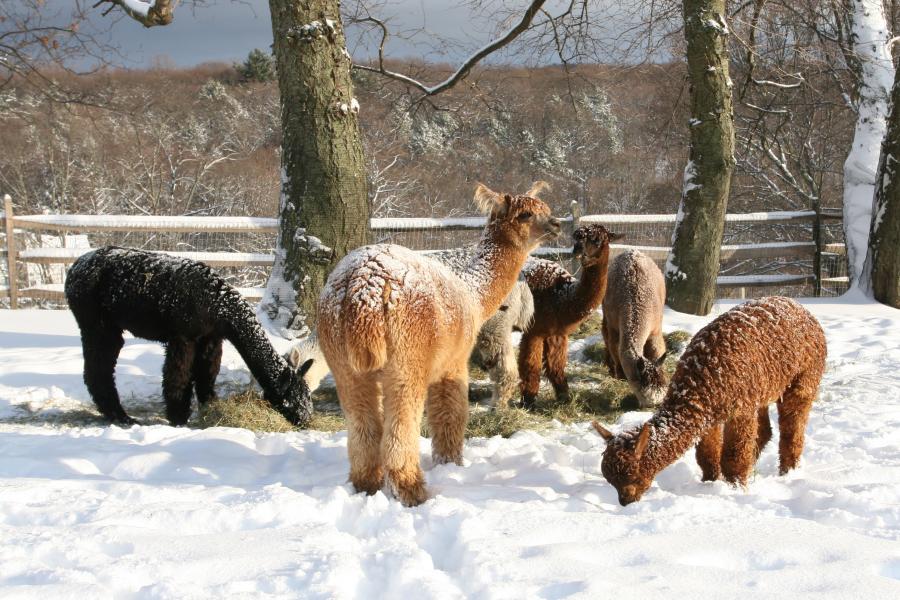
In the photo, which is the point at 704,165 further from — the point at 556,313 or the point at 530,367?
the point at 530,367

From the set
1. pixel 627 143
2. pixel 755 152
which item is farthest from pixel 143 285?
pixel 627 143

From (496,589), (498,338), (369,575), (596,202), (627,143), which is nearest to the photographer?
(496,589)

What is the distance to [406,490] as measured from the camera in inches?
141

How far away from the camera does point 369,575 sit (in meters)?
2.72

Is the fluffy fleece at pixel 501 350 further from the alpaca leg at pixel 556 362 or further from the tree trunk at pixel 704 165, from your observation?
the tree trunk at pixel 704 165

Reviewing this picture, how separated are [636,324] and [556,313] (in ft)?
2.21

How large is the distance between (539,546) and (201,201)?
22.6m

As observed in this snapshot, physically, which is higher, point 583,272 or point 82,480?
point 583,272

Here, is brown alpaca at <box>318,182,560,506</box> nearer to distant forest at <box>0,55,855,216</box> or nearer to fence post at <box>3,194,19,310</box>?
fence post at <box>3,194,19,310</box>

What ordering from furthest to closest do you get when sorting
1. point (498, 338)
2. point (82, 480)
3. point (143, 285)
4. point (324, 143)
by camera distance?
point (324, 143), point (498, 338), point (143, 285), point (82, 480)

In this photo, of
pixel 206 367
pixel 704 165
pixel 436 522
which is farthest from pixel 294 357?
pixel 704 165

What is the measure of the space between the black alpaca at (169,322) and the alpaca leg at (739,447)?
2.97 metres

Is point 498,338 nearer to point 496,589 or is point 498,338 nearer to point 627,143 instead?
point 496,589

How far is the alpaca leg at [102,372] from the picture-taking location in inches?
225
